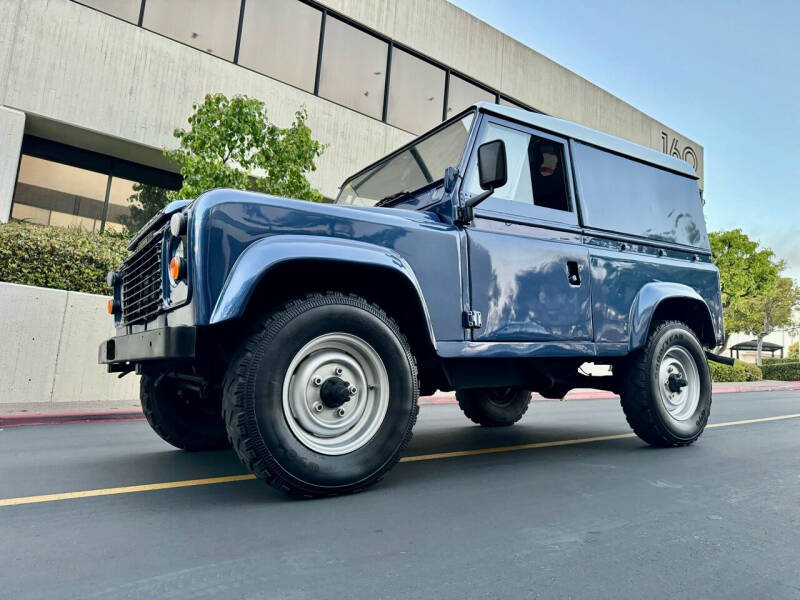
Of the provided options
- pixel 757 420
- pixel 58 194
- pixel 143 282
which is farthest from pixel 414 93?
pixel 143 282

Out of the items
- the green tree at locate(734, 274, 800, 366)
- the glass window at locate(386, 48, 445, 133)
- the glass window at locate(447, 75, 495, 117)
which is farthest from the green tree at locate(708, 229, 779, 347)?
the glass window at locate(386, 48, 445, 133)

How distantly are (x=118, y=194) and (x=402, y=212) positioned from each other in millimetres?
11371

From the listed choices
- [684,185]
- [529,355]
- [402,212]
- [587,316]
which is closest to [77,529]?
[402,212]

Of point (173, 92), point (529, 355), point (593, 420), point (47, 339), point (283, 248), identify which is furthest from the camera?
point (173, 92)

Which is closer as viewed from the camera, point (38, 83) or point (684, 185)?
point (684, 185)

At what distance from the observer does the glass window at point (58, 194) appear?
11375 mm

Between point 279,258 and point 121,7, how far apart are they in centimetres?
1166

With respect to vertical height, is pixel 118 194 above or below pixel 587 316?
above

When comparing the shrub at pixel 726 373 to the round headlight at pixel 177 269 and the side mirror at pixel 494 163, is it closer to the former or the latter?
the side mirror at pixel 494 163

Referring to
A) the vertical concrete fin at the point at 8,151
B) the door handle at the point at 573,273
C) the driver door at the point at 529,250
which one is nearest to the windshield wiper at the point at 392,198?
the driver door at the point at 529,250

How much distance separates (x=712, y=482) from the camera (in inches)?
136

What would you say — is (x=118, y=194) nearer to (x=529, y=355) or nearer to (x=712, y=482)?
(x=529, y=355)

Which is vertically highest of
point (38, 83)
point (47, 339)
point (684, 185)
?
point (38, 83)

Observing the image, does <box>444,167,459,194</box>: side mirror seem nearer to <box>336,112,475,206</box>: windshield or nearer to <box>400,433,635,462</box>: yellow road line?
<box>336,112,475,206</box>: windshield
